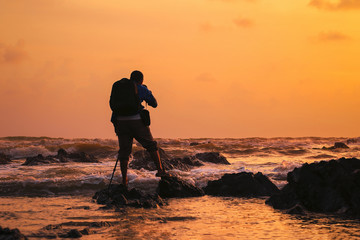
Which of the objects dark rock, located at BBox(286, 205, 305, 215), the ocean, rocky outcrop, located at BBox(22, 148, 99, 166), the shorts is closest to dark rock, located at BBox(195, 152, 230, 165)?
rocky outcrop, located at BBox(22, 148, 99, 166)

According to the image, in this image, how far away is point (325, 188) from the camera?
7.25 metres

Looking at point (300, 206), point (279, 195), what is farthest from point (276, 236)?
point (279, 195)

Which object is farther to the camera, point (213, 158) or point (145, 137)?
point (213, 158)

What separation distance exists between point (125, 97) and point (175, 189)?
177 centimetres

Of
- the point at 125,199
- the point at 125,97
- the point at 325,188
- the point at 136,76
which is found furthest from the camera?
the point at 136,76

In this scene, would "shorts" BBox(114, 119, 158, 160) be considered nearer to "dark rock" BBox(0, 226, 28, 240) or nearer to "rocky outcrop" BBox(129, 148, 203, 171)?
"rocky outcrop" BBox(129, 148, 203, 171)

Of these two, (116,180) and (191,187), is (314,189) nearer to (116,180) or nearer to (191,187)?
(191,187)

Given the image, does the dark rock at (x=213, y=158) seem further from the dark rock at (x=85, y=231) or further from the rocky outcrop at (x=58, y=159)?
the dark rock at (x=85, y=231)

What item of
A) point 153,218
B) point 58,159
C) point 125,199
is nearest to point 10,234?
point 153,218

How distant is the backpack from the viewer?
849cm

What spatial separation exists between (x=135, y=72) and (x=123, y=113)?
769 mm

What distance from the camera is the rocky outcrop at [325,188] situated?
6.98 m

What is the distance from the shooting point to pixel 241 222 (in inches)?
249

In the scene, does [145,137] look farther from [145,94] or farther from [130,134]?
[145,94]
